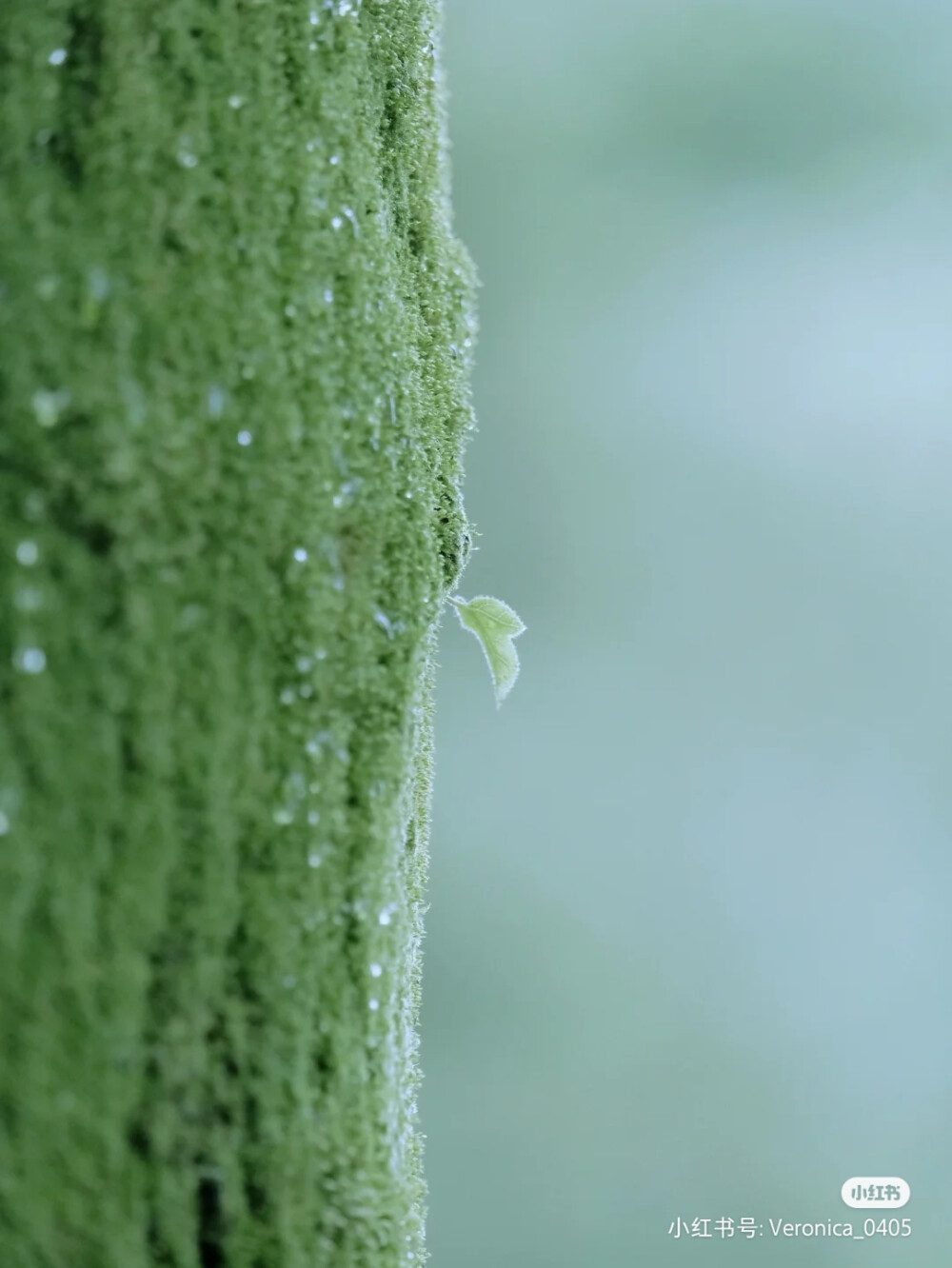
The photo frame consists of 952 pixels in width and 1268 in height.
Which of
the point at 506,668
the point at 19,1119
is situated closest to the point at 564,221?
the point at 506,668

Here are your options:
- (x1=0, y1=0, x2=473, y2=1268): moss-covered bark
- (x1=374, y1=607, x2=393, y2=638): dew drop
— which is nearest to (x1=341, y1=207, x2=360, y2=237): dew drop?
(x1=0, y1=0, x2=473, y2=1268): moss-covered bark

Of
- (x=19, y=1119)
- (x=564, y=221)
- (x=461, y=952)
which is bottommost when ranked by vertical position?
(x=461, y=952)

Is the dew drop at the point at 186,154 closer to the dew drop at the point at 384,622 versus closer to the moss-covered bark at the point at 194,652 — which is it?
the moss-covered bark at the point at 194,652

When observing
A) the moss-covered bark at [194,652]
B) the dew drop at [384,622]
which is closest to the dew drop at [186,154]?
the moss-covered bark at [194,652]

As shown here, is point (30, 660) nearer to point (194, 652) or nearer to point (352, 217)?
point (194, 652)

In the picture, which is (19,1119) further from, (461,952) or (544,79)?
(544,79)

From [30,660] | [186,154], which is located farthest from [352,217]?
[30,660]
